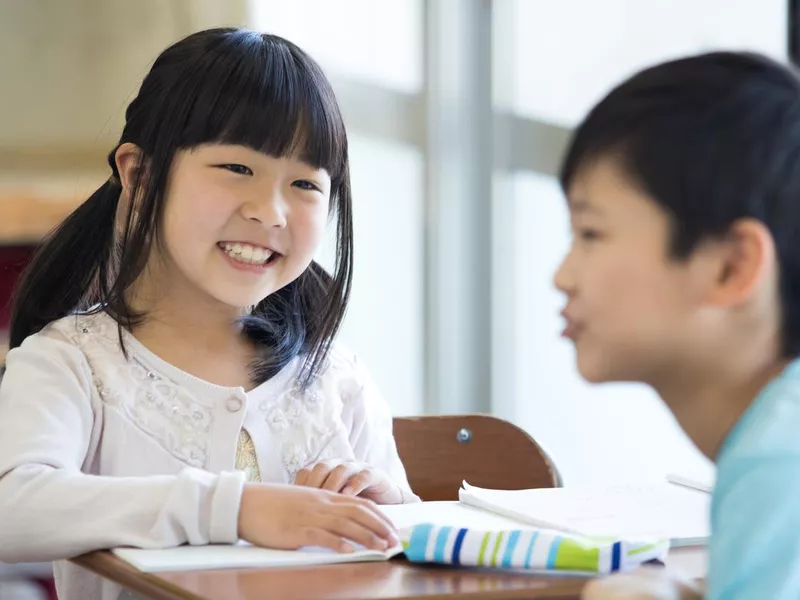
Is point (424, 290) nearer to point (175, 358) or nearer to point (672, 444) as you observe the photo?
point (672, 444)

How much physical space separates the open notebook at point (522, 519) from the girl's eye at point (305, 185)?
36 centimetres

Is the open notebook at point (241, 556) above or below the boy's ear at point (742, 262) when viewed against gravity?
below

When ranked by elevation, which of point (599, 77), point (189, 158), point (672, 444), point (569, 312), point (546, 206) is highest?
point (599, 77)

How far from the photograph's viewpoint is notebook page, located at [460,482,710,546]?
1077mm

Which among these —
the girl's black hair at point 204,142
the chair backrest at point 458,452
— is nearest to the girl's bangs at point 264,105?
the girl's black hair at point 204,142

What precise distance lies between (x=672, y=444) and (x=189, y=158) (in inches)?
67.4

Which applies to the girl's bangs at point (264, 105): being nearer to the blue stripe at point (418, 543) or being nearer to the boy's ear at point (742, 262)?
the blue stripe at point (418, 543)

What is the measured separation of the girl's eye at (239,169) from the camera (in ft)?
4.38

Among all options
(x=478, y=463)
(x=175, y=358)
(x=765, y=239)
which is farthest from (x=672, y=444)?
(x=765, y=239)

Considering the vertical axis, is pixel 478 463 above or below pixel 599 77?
below

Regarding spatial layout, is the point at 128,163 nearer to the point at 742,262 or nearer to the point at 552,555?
the point at 552,555

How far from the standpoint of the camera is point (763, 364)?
29.4 inches

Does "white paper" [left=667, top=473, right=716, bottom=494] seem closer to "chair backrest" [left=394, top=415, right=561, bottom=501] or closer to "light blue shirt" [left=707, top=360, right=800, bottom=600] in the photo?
"chair backrest" [left=394, top=415, right=561, bottom=501]

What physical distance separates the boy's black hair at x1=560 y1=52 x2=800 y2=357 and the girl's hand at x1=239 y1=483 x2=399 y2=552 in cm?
37
